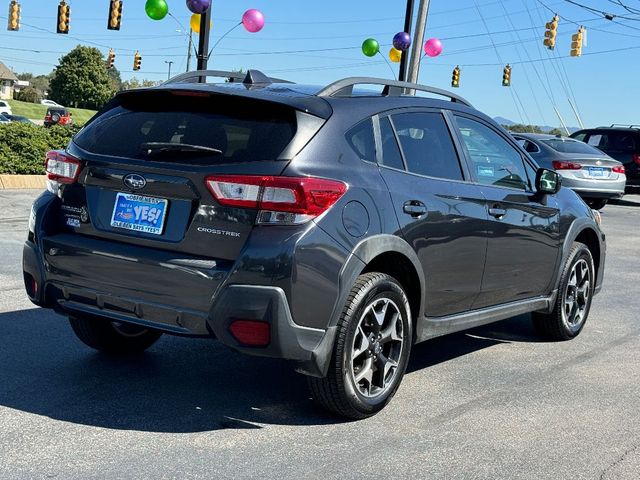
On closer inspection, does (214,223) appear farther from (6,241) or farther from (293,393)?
(6,241)

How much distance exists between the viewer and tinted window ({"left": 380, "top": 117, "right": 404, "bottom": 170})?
16.4ft

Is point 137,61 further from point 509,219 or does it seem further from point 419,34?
point 509,219

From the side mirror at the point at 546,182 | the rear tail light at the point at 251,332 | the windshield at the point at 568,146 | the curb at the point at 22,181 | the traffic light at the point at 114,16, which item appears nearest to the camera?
the rear tail light at the point at 251,332

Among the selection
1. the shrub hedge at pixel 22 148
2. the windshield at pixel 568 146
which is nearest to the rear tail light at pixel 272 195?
the shrub hedge at pixel 22 148

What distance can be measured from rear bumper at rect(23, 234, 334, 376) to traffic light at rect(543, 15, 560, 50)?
115 ft

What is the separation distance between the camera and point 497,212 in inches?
228

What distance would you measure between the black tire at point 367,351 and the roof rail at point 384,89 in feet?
3.26

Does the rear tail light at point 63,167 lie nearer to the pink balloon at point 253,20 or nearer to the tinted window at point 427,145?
the tinted window at point 427,145

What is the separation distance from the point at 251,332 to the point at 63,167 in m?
1.44

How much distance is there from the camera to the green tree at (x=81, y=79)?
126 meters

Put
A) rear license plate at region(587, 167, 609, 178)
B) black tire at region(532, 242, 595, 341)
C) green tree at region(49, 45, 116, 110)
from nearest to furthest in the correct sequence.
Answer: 1. black tire at region(532, 242, 595, 341)
2. rear license plate at region(587, 167, 609, 178)
3. green tree at region(49, 45, 116, 110)

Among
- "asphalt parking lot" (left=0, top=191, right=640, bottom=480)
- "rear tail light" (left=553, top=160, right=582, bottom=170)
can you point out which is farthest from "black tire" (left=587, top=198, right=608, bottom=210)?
"asphalt parking lot" (left=0, top=191, right=640, bottom=480)

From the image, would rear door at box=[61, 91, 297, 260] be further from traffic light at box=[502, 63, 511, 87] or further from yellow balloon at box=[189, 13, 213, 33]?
traffic light at box=[502, 63, 511, 87]

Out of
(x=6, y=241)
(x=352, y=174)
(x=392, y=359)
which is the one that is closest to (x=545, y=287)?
(x=392, y=359)
